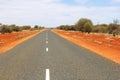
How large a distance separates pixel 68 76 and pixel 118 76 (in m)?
1.72

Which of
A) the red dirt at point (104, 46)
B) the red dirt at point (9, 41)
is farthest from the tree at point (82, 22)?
the red dirt at point (104, 46)

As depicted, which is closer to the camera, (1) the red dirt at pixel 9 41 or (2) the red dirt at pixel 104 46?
(2) the red dirt at pixel 104 46

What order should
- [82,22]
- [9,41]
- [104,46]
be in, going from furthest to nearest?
[82,22], [9,41], [104,46]

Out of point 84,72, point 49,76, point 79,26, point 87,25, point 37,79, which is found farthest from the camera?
point 79,26

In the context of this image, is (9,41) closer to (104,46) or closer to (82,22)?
(104,46)

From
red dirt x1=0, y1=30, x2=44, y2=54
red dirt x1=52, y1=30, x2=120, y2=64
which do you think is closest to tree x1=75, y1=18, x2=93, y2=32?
red dirt x1=0, y1=30, x2=44, y2=54

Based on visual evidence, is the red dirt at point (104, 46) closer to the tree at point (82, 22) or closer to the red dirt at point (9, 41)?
the red dirt at point (9, 41)

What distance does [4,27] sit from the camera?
100562 mm

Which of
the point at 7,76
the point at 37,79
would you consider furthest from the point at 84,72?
the point at 7,76

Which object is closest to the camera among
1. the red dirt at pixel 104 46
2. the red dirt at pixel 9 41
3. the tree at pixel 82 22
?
the red dirt at pixel 104 46

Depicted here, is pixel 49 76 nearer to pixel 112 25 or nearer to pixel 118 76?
pixel 118 76

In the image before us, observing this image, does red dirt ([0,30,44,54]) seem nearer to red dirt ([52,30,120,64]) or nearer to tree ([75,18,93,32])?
red dirt ([52,30,120,64])

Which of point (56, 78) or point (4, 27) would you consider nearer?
point (56, 78)

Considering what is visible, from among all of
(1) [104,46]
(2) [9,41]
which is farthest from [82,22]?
(1) [104,46]
